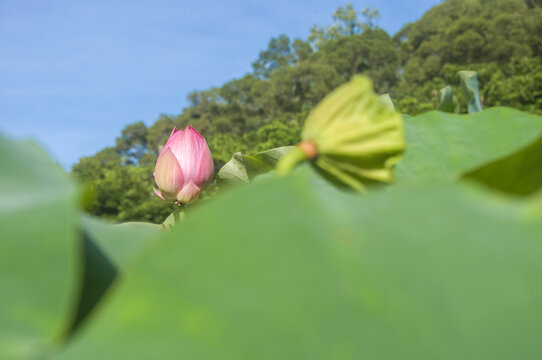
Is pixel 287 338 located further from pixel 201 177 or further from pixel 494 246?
pixel 201 177

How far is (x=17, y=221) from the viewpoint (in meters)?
0.12

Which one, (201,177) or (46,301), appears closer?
(46,301)

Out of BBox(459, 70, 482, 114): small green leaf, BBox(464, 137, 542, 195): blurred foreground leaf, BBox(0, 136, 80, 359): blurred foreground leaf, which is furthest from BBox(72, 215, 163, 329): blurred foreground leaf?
BBox(459, 70, 482, 114): small green leaf

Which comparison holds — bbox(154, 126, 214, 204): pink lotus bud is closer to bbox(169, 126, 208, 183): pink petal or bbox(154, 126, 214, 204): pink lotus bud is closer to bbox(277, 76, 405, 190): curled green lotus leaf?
bbox(169, 126, 208, 183): pink petal

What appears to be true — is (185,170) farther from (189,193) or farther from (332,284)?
(332,284)

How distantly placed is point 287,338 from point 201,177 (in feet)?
1.40

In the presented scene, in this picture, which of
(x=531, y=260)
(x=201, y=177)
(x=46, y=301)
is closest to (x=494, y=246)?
(x=531, y=260)

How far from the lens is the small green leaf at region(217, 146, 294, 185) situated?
33 centimetres

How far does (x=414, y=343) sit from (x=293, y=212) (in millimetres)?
42

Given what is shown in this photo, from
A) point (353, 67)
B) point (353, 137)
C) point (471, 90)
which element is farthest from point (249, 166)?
point (353, 67)

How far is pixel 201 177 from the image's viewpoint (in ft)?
1.71

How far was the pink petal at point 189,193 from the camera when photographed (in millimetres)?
510

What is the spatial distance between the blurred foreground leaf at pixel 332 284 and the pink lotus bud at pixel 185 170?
40 centimetres

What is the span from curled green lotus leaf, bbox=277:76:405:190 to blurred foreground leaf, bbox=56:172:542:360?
0.06m
